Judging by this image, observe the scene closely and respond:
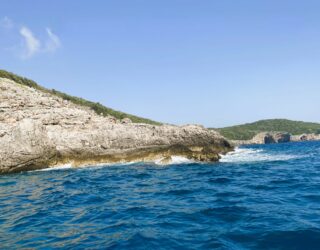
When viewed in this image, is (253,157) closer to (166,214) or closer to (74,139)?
(74,139)

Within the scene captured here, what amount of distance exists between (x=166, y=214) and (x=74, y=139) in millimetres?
26715

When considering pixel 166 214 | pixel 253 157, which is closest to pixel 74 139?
pixel 253 157

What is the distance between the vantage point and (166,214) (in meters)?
14.3

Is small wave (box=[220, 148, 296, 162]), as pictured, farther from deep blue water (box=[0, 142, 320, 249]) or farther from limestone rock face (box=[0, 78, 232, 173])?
deep blue water (box=[0, 142, 320, 249])

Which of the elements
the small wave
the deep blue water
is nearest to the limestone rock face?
the small wave

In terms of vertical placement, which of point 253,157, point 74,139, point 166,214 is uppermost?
point 74,139

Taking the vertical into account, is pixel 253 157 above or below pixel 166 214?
above

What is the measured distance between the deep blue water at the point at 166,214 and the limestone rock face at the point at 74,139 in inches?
498

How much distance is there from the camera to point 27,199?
19.2 m

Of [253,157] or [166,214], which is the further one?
[253,157]

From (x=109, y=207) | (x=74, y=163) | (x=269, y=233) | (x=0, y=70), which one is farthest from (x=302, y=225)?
(x=0, y=70)

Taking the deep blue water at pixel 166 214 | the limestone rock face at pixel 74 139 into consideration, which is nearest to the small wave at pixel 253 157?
the limestone rock face at pixel 74 139

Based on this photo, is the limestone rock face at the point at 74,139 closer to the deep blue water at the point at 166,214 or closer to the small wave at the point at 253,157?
the small wave at the point at 253,157

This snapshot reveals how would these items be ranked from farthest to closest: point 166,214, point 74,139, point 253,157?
point 253,157, point 74,139, point 166,214
